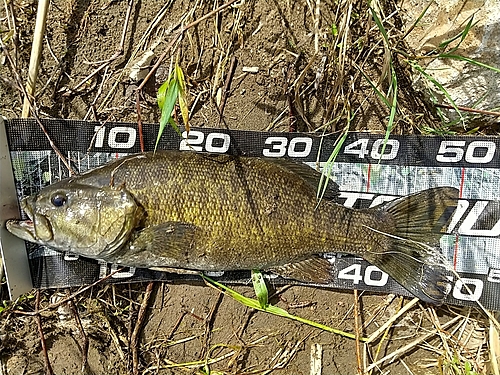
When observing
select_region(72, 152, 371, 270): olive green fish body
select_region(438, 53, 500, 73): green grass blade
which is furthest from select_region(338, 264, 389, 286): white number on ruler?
select_region(438, 53, 500, 73): green grass blade

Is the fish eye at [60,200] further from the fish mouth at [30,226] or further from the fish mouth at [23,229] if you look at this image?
the fish mouth at [23,229]

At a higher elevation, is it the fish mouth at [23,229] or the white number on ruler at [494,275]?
the fish mouth at [23,229]

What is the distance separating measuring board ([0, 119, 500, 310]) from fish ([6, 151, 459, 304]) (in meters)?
0.14

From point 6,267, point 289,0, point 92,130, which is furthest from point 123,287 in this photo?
point 289,0

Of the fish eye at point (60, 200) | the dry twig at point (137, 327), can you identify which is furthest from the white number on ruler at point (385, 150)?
the fish eye at point (60, 200)

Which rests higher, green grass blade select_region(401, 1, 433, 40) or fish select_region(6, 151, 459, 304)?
green grass blade select_region(401, 1, 433, 40)

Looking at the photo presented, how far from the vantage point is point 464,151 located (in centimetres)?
299

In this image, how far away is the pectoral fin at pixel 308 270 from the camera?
9.52 feet

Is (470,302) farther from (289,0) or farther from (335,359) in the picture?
(289,0)

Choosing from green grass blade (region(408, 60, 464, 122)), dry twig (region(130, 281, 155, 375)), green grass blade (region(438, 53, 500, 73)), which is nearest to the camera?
green grass blade (region(438, 53, 500, 73))

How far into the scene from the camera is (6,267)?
9.43 ft

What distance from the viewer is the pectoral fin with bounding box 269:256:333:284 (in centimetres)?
290

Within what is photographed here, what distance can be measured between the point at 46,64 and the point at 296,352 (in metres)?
2.50

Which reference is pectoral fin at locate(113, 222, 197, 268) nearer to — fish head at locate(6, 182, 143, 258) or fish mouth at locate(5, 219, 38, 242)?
fish head at locate(6, 182, 143, 258)
